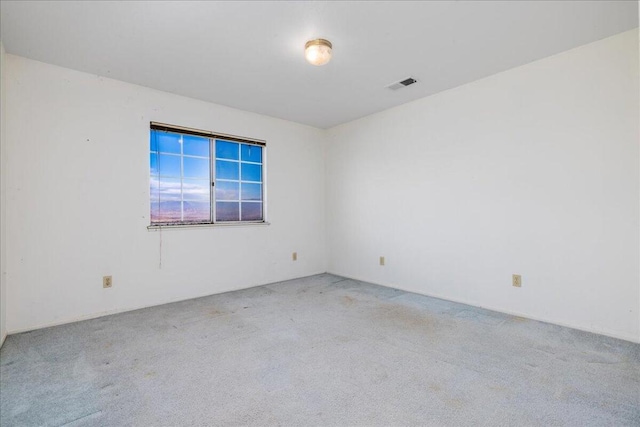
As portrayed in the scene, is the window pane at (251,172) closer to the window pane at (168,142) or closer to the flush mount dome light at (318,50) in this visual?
the window pane at (168,142)

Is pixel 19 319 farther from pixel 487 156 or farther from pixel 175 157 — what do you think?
pixel 487 156

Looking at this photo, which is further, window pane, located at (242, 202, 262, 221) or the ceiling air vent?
window pane, located at (242, 202, 262, 221)

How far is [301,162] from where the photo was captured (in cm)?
468

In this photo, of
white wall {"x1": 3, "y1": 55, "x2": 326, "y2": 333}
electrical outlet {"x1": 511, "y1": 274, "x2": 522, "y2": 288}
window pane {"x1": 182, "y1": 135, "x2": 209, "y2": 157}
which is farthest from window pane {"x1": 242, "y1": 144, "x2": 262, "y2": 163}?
electrical outlet {"x1": 511, "y1": 274, "x2": 522, "y2": 288}

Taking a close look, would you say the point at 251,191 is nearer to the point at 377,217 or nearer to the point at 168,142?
the point at 168,142

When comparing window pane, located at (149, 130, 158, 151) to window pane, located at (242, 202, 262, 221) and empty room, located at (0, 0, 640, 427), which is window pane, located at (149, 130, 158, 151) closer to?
empty room, located at (0, 0, 640, 427)

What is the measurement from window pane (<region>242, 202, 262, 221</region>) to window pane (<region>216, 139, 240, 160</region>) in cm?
66

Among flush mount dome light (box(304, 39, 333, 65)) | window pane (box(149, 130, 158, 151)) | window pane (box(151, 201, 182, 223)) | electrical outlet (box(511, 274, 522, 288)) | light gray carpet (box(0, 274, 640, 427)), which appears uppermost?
flush mount dome light (box(304, 39, 333, 65))

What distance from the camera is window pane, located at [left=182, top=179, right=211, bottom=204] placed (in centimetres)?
364

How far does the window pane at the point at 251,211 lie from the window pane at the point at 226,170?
413 millimetres

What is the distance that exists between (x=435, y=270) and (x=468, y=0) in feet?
8.66

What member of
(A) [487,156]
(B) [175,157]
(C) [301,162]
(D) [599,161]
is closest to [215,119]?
(B) [175,157]

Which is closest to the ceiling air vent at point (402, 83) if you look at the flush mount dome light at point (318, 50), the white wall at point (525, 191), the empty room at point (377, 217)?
the empty room at point (377, 217)

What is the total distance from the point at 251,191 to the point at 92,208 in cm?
181
